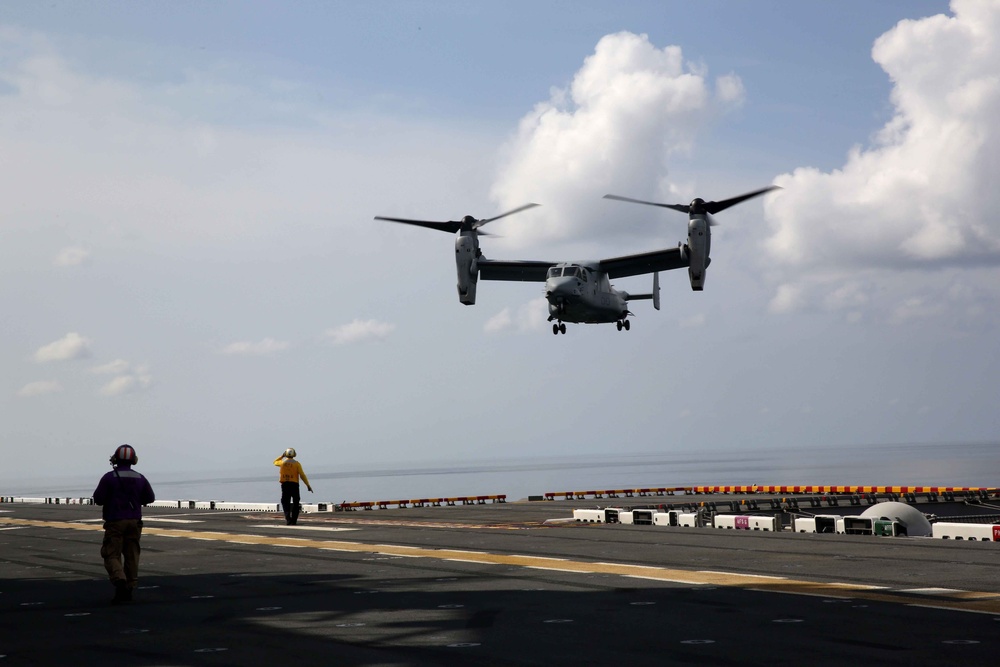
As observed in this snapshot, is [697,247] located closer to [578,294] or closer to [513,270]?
[578,294]

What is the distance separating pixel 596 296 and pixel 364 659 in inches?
1937

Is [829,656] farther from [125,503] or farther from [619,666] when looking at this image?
[125,503]

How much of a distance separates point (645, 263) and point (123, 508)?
159 feet

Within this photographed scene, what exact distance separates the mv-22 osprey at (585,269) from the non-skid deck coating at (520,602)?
1224 inches

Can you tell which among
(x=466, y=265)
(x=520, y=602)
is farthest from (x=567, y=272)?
(x=520, y=602)

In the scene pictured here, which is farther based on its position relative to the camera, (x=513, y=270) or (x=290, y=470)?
(x=513, y=270)

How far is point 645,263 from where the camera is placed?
6225 cm

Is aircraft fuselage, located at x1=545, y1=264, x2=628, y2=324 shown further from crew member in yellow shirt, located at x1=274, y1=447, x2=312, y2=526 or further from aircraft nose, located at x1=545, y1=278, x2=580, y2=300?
crew member in yellow shirt, located at x1=274, y1=447, x2=312, y2=526

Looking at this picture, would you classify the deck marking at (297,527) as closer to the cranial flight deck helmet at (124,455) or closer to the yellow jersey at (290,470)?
the yellow jersey at (290,470)

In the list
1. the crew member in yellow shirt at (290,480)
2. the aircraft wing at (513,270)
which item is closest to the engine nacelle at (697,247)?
the aircraft wing at (513,270)

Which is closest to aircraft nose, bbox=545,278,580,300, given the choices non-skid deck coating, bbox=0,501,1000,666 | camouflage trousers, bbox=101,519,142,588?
non-skid deck coating, bbox=0,501,1000,666

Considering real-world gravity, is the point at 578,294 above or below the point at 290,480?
above

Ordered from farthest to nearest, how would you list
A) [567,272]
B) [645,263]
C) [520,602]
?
[645,263], [567,272], [520,602]

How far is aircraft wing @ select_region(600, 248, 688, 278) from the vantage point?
61.1m
